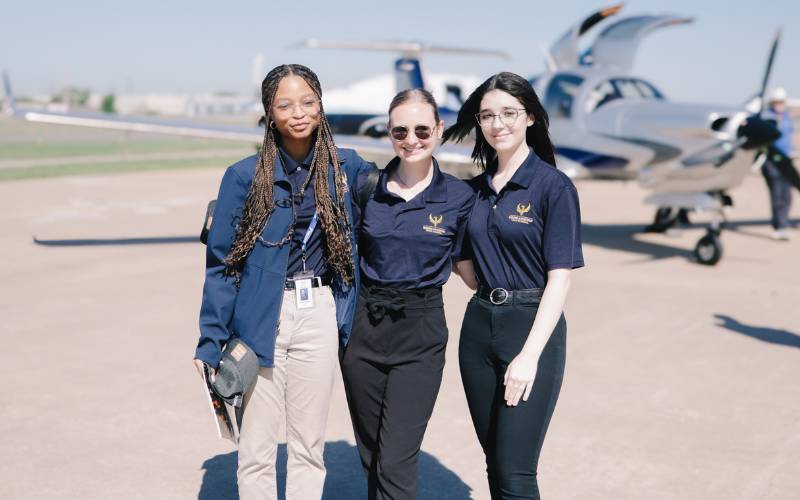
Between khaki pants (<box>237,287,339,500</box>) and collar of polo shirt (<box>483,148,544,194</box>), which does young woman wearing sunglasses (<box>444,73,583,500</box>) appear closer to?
collar of polo shirt (<box>483,148,544,194</box>)

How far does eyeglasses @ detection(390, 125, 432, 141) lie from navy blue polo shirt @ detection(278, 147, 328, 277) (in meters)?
0.31

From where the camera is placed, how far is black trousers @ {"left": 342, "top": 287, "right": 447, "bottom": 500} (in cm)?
265

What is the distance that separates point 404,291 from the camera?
8.64 ft

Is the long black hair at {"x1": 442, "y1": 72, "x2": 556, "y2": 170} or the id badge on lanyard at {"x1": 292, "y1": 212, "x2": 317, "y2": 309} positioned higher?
the long black hair at {"x1": 442, "y1": 72, "x2": 556, "y2": 170}

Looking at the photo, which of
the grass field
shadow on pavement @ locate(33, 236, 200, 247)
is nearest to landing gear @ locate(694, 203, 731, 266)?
shadow on pavement @ locate(33, 236, 200, 247)

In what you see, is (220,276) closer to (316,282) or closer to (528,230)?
(316,282)

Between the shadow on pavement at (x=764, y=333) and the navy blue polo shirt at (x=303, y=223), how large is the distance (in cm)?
482

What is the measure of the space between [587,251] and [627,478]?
6781 mm

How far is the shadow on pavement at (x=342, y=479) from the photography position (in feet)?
11.4

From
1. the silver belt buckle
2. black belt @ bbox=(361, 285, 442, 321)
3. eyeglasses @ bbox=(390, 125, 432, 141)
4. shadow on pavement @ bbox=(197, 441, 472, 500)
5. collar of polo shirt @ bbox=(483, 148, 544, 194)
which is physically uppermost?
eyeglasses @ bbox=(390, 125, 432, 141)

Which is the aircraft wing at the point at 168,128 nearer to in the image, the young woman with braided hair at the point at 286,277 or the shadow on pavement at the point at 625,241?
the shadow on pavement at the point at 625,241

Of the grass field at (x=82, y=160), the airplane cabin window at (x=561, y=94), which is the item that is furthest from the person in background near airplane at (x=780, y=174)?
the grass field at (x=82, y=160)

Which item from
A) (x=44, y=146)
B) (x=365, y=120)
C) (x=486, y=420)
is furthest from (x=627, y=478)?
(x=44, y=146)

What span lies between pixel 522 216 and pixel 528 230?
52mm
